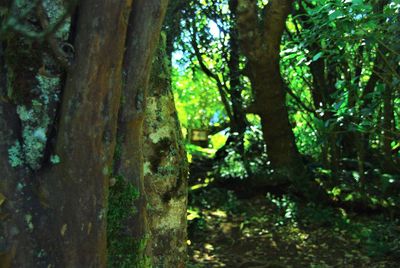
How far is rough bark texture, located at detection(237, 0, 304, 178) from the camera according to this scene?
6.29 meters

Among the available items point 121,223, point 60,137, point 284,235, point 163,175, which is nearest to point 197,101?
point 284,235

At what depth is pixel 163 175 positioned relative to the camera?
3.10m

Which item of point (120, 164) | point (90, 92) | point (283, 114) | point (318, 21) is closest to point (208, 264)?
point (283, 114)

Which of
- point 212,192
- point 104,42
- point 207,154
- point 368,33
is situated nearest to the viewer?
point 104,42

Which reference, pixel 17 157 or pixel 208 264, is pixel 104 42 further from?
pixel 208 264

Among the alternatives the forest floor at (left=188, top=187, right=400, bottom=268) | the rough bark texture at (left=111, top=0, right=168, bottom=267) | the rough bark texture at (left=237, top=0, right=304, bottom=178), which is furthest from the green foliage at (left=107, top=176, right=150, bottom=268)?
the rough bark texture at (left=237, top=0, right=304, bottom=178)

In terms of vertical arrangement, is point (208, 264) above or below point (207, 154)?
below

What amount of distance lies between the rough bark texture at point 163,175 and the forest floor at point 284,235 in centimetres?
287

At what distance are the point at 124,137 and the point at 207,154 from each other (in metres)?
8.03

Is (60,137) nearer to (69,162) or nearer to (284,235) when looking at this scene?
(69,162)

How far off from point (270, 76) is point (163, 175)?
3922 millimetres

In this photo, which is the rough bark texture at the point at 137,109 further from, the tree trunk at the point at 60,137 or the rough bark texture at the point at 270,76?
the rough bark texture at the point at 270,76

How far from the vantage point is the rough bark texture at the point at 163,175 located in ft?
9.86

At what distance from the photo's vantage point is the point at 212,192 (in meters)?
8.48
